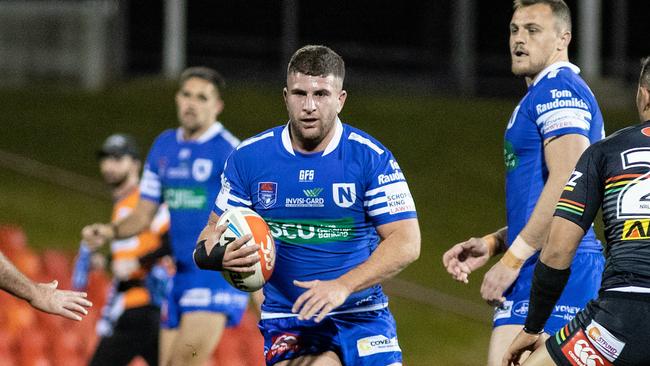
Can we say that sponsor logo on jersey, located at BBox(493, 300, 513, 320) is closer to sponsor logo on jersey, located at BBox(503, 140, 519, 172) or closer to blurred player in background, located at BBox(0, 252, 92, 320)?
sponsor logo on jersey, located at BBox(503, 140, 519, 172)

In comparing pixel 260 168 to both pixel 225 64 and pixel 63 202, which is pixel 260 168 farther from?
pixel 225 64

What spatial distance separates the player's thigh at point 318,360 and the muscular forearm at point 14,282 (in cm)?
123

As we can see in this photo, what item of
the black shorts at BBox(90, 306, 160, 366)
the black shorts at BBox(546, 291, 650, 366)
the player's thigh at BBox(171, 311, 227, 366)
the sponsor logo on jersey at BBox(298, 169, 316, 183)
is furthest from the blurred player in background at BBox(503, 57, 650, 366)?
the black shorts at BBox(90, 306, 160, 366)

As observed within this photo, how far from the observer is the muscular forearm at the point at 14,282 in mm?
5664

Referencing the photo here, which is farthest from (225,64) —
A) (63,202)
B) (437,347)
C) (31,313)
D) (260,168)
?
(260,168)

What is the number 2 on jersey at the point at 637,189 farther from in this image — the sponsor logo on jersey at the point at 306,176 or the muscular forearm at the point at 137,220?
the muscular forearm at the point at 137,220

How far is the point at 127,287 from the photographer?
371 inches

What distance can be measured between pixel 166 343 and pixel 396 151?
12807 mm

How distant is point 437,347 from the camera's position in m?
13.9

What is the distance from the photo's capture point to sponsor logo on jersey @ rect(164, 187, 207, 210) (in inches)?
342

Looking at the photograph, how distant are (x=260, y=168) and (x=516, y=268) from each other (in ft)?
4.30

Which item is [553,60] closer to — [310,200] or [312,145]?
[312,145]

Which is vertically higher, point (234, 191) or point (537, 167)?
point (537, 167)

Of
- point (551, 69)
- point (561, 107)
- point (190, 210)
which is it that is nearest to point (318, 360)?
point (561, 107)
